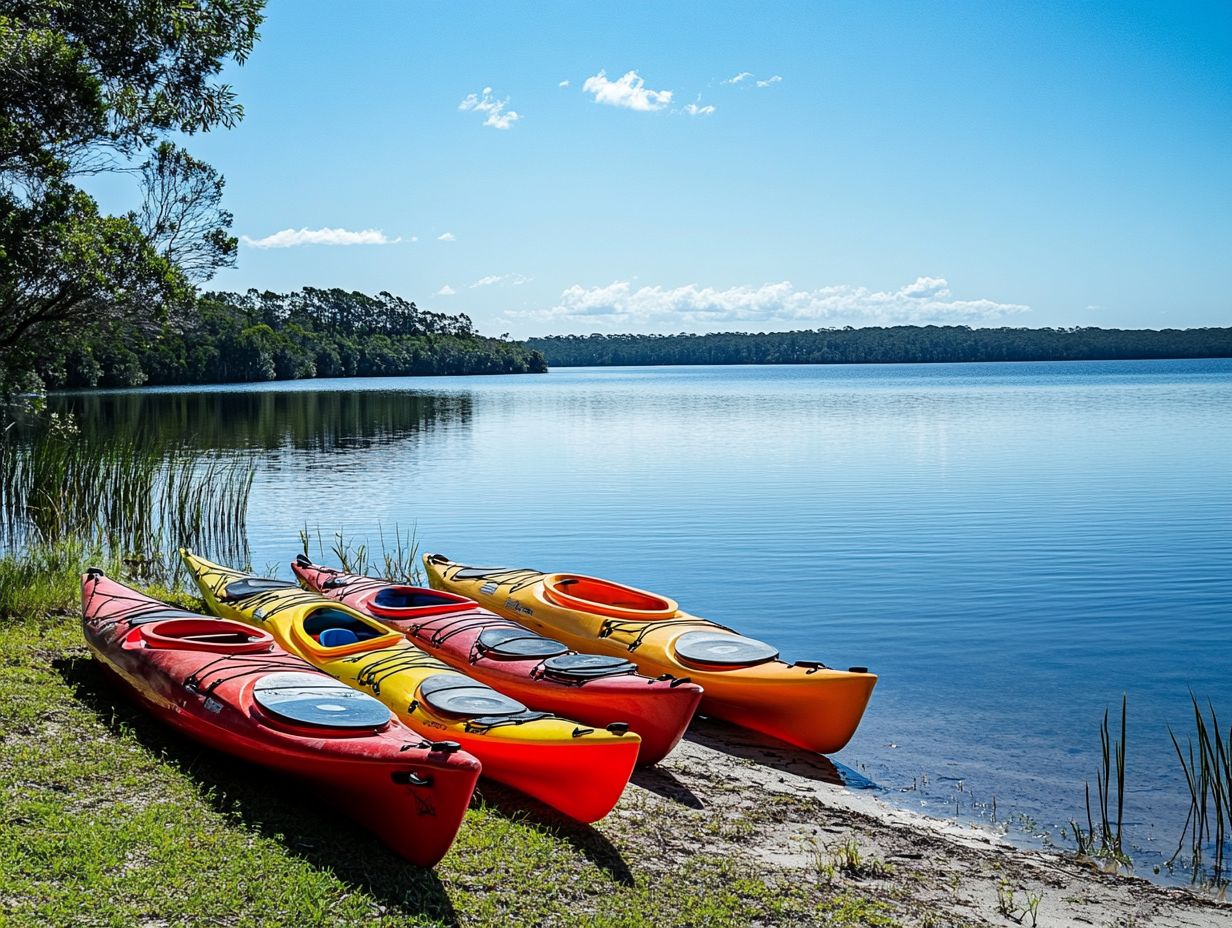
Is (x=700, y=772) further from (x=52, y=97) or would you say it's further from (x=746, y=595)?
(x=52, y=97)

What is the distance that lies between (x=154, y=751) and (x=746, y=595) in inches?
319

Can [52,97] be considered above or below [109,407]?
above

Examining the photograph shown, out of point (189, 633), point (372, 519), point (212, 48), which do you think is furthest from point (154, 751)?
point (372, 519)

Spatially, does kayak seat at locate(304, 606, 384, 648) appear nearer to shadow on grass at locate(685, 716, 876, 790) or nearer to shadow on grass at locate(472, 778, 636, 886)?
shadow on grass at locate(472, 778, 636, 886)

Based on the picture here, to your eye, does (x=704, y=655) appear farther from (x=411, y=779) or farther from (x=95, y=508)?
(x=95, y=508)

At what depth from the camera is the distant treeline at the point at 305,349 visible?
60.3 meters

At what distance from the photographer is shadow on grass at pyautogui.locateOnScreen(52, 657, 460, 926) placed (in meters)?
4.54

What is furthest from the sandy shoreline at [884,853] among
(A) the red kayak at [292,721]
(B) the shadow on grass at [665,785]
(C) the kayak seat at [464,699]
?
(A) the red kayak at [292,721]

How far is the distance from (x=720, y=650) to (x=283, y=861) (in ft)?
14.4

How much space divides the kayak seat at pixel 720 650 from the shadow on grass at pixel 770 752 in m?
0.57

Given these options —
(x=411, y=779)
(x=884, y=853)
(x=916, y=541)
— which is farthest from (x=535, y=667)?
(x=916, y=541)

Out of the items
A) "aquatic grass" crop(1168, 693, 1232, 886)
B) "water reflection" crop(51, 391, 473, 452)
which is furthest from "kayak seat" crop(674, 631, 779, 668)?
"water reflection" crop(51, 391, 473, 452)

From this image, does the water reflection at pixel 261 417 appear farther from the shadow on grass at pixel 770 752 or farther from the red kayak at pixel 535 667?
the shadow on grass at pixel 770 752

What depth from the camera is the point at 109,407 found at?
128ft
